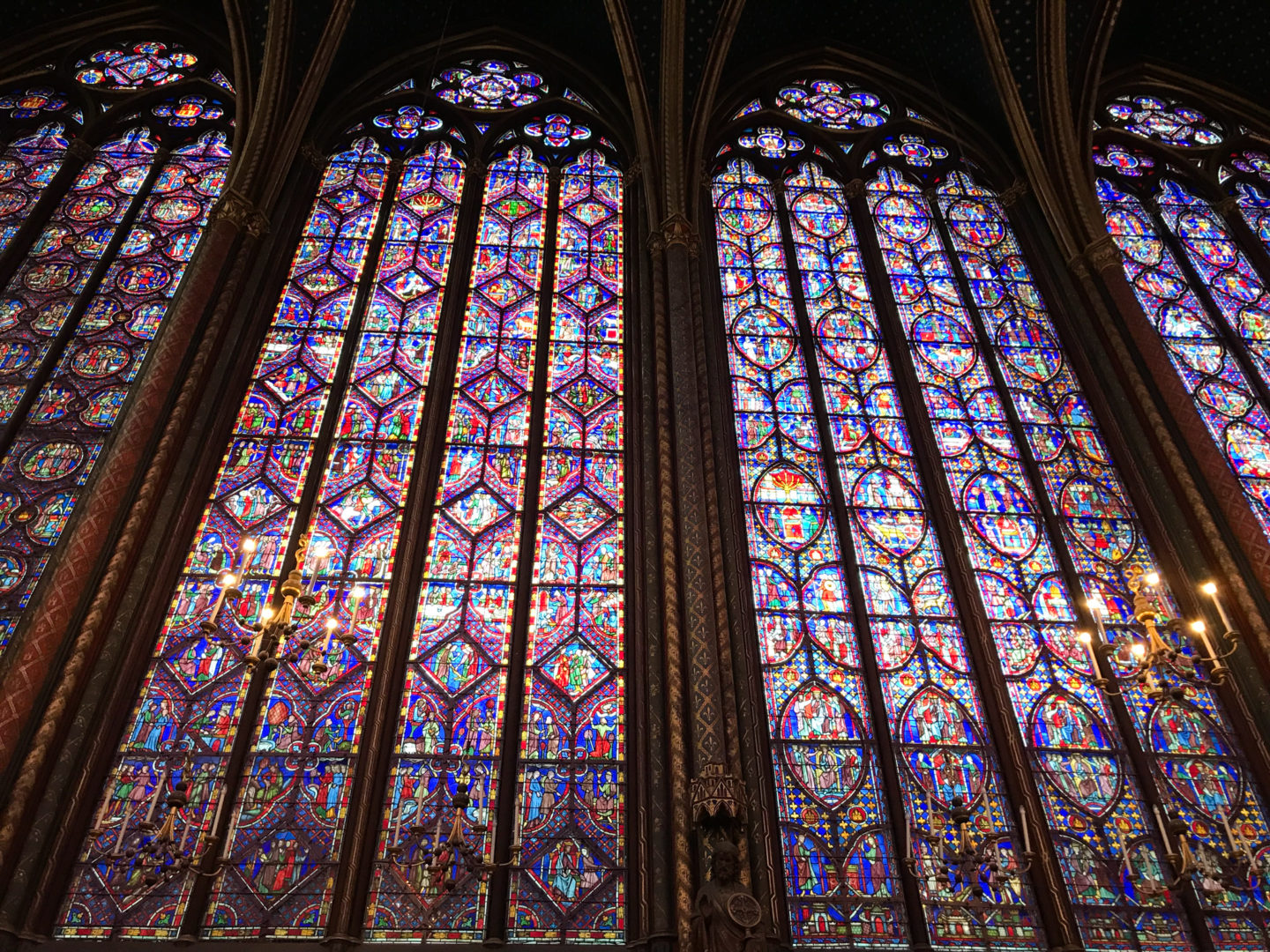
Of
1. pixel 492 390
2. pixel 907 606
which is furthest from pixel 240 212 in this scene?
pixel 907 606

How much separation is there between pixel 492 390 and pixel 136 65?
748 centimetres

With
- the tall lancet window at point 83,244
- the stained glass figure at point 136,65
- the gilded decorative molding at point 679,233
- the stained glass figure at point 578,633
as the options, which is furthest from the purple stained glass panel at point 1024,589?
the stained glass figure at point 136,65

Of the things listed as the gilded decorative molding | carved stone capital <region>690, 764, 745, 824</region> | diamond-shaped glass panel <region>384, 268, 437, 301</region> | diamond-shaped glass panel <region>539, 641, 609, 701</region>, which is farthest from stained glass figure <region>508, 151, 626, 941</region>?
diamond-shaped glass panel <region>384, 268, 437, 301</region>

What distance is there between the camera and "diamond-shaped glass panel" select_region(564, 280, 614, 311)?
12469 mm

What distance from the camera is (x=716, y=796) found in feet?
25.3

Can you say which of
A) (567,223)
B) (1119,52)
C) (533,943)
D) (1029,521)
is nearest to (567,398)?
(567,223)

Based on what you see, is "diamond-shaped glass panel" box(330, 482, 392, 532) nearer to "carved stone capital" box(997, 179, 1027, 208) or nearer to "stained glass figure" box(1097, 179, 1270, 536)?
"stained glass figure" box(1097, 179, 1270, 536)

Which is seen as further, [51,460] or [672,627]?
[51,460]

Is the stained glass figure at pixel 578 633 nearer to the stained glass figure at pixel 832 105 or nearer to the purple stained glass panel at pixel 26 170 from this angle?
the stained glass figure at pixel 832 105

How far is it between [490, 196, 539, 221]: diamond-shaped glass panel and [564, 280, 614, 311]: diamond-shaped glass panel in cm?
146

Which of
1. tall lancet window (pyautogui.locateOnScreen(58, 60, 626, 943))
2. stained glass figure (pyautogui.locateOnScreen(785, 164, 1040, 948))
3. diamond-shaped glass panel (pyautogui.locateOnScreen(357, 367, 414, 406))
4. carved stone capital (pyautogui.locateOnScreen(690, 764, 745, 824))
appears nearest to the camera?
carved stone capital (pyautogui.locateOnScreen(690, 764, 745, 824))

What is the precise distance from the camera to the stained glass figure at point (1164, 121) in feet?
49.6

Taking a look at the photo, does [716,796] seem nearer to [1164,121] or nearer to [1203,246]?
[1203,246]

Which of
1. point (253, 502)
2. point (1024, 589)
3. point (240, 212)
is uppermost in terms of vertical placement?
point (240, 212)
